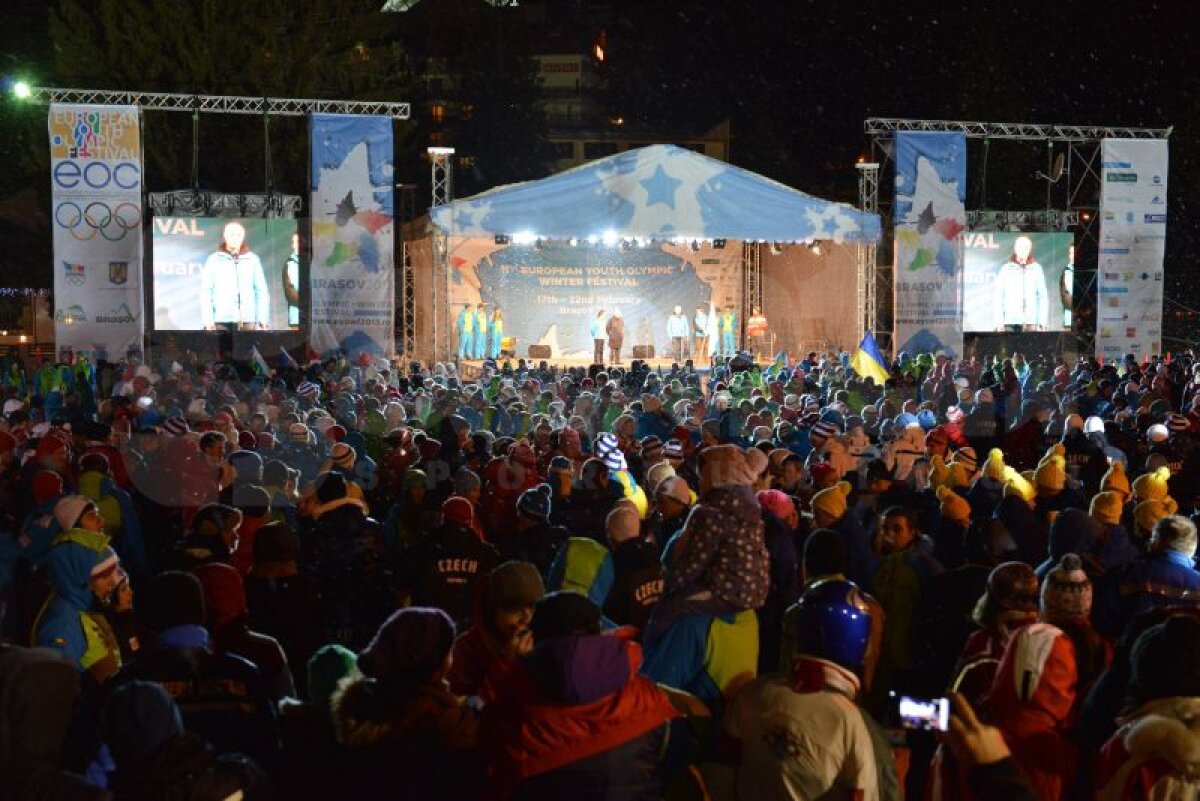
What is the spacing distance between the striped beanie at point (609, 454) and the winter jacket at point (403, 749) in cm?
423

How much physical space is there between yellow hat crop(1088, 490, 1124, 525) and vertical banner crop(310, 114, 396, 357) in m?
15.1

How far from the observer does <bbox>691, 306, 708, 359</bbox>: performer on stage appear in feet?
94.6

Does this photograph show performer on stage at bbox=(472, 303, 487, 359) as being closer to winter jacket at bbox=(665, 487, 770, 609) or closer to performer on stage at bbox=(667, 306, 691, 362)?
performer on stage at bbox=(667, 306, 691, 362)

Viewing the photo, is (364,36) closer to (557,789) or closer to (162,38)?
(162,38)

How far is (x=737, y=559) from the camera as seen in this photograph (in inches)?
155

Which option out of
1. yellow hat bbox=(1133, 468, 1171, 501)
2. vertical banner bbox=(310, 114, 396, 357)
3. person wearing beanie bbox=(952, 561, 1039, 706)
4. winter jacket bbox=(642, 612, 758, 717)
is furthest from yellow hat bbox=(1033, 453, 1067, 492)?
vertical banner bbox=(310, 114, 396, 357)

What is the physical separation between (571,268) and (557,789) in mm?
27143

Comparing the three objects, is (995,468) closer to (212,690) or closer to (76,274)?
(212,690)

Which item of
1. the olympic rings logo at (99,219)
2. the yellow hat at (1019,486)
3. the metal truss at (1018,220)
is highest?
the metal truss at (1018,220)

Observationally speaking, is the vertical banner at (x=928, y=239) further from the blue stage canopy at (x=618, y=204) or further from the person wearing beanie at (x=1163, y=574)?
the person wearing beanie at (x=1163, y=574)

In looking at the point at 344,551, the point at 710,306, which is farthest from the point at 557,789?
the point at 710,306

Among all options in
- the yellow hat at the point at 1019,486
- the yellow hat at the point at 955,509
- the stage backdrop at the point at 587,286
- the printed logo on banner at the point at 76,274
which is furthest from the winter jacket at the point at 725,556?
the stage backdrop at the point at 587,286

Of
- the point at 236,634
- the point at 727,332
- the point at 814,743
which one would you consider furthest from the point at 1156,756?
the point at 727,332

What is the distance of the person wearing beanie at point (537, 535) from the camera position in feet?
19.4
